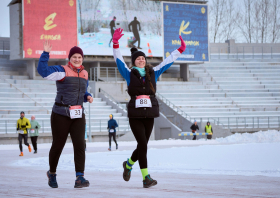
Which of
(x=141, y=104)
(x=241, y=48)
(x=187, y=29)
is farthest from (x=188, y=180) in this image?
(x=241, y=48)

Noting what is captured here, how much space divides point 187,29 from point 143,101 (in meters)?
38.2

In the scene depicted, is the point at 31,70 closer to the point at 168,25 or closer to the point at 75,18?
the point at 75,18

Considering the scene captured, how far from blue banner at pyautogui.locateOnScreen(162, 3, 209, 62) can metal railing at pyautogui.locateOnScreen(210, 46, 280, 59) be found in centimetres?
704

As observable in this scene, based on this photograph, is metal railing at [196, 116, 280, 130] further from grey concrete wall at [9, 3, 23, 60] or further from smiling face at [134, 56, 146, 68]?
smiling face at [134, 56, 146, 68]

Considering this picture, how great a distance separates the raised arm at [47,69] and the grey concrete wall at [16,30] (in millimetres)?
33237

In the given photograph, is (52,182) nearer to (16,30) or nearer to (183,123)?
(183,123)

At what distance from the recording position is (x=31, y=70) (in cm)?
4038

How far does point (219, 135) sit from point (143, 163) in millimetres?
26432

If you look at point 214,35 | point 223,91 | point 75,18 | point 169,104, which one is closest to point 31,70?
point 75,18

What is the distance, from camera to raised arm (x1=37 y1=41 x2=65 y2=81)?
21.1 feet

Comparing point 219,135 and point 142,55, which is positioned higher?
point 142,55

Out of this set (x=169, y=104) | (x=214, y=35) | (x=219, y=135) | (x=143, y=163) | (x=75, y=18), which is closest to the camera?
(x=143, y=163)

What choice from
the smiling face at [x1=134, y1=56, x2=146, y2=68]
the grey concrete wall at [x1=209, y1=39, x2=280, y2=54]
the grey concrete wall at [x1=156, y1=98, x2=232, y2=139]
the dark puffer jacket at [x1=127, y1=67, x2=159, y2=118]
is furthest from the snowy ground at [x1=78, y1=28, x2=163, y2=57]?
the dark puffer jacket at [x1=127, y1=67, x2=159, y2=118]

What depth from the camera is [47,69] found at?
21.1 ft
